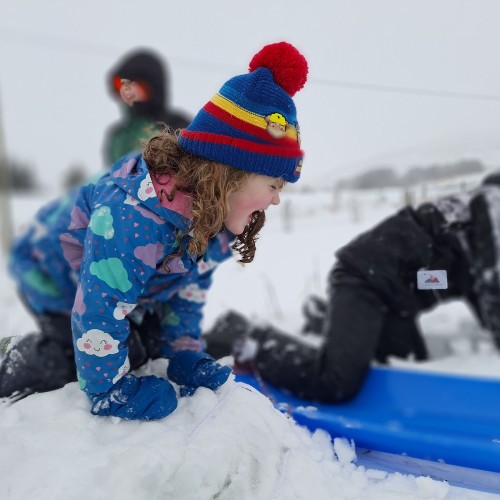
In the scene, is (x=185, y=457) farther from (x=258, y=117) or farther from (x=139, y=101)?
(x=139, y=101)

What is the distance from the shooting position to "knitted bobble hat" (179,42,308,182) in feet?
2.05

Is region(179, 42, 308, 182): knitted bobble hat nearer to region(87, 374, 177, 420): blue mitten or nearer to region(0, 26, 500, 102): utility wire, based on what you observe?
region(0, 26, 500, 102): utility wire

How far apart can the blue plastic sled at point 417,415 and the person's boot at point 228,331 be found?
15 centimetres

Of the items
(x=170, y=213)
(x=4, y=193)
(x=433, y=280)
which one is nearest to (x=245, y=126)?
(x=170, y=213)

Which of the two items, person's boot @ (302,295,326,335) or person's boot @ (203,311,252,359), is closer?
person's boot @ (203,311,252,359)

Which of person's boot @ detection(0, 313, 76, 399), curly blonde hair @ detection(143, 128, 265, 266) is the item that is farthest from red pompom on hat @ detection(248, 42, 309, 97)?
person's boot @ detection(0, 313, 76, 399)

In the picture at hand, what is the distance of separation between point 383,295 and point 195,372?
632 millimetres

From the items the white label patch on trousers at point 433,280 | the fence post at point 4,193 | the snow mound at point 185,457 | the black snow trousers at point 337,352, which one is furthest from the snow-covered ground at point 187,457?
the fence post at point 4,193

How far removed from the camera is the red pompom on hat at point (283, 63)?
622mm

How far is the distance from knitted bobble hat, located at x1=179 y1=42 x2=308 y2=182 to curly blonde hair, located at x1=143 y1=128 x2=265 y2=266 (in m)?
0.02

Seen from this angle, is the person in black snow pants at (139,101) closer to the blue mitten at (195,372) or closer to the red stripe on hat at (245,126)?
the red stripe on hat at (245,126)

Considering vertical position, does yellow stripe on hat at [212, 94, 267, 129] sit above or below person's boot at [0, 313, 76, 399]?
above

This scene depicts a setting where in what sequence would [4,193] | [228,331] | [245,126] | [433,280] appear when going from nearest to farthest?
[245,126]
[433,280]
[228,331]
[4,193]

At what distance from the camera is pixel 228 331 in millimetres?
1314
